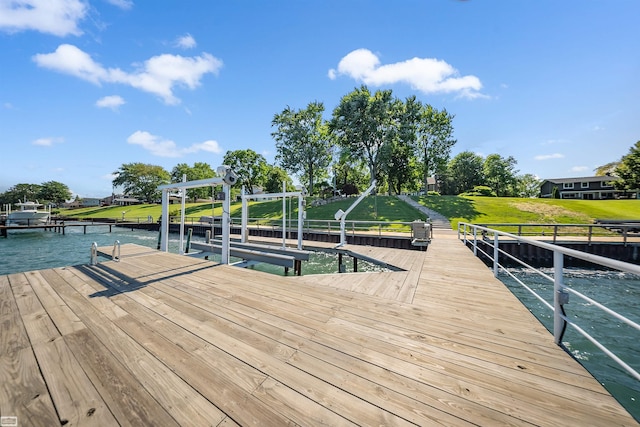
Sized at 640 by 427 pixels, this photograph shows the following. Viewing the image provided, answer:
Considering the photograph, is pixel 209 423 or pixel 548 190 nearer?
pixel 209 423

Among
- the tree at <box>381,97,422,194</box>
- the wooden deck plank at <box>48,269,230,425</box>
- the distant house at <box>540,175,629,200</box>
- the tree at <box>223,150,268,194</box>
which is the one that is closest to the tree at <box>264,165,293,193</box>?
the tree at <box>223,150,268,194</box>

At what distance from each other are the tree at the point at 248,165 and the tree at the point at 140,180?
29661 millimetres

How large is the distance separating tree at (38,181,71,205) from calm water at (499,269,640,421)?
322ft

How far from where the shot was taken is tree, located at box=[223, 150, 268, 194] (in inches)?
1848

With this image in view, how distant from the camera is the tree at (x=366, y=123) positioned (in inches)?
1230

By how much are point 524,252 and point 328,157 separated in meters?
29.1

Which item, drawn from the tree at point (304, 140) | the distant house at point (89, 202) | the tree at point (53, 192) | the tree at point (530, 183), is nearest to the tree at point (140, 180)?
the tree at point (53, 192)

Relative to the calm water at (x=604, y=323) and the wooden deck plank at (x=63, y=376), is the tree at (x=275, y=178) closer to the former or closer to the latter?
the calm water at (x=604, y=323)

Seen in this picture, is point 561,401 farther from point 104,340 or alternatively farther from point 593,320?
point 593,320

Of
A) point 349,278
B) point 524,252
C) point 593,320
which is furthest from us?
point 524,252

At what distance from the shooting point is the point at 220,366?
2.22 metres

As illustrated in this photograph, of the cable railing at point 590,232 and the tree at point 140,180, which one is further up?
the tree at point 140,180

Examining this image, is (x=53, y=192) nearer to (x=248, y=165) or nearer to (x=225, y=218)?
(x=248, y=165)

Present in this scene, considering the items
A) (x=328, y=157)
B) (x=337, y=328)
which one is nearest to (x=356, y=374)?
(x=337, y=328)
